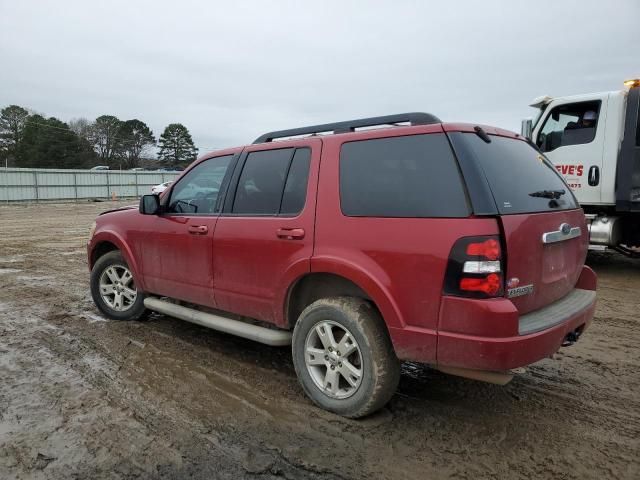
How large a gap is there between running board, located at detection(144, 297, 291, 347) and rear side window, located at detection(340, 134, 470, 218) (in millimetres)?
1139

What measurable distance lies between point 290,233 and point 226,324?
1066 millimetres

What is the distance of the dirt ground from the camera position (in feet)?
8.71

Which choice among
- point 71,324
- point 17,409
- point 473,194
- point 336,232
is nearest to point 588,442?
point 473,194

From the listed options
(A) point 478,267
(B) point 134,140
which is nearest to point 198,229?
(A) point 478,267

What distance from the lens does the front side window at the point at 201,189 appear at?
4188 mm

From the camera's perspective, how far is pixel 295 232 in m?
3.37

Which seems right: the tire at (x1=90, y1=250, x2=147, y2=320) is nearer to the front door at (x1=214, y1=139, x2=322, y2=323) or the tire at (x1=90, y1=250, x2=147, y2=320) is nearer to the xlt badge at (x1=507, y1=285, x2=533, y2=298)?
the front door at (x1=214, y1=139, x2=322, y2=323)

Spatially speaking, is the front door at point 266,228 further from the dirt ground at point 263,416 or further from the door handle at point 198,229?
the dirt ground at point 263,416

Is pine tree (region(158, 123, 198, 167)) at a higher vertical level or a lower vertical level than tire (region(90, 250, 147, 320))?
higher

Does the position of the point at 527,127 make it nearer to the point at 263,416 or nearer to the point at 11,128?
the point at 263,416

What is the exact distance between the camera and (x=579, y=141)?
793 cm

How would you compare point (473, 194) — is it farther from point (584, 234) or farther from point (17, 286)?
point (17, 286)

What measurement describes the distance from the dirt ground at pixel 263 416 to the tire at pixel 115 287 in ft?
0.76

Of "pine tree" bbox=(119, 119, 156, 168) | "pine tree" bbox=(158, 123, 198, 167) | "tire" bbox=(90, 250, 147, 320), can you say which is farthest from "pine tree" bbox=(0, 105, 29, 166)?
"tire" bbox=(90, 250, 147, 320)
